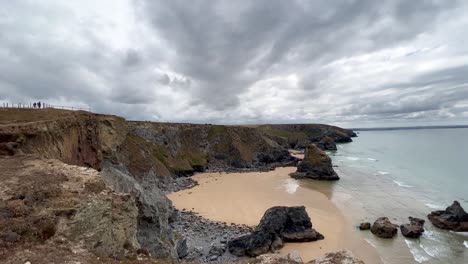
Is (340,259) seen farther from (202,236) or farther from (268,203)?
(268,203)

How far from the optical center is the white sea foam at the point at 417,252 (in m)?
28.4

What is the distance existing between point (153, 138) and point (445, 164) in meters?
89.5

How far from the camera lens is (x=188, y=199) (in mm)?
49750

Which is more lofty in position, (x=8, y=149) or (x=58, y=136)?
(x=58, y=136)

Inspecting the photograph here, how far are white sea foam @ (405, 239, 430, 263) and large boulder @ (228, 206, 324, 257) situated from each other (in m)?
9.25

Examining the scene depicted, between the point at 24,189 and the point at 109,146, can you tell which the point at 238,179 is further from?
the point at 24,189

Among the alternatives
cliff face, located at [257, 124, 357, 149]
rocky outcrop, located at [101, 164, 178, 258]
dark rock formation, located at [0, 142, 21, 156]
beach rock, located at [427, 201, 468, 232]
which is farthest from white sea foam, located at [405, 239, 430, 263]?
cliff face, located at [257, 124, 357, 149]

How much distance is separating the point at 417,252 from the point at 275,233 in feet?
48.4

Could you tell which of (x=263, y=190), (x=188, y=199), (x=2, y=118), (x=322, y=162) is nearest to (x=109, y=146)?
(x=2, y=118)

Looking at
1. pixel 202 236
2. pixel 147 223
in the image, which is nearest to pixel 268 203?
pixel 202 236

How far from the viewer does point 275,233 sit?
101ft

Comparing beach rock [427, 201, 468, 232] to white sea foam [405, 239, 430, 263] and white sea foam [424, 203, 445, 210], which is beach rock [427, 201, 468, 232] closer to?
white sea foam [405, 239, 430, 263]

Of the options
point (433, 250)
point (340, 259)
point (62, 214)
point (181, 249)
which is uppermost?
Result: point (62, 214)

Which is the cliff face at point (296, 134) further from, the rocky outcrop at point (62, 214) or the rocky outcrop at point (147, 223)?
the rocky outcrop at point (62, 214)
